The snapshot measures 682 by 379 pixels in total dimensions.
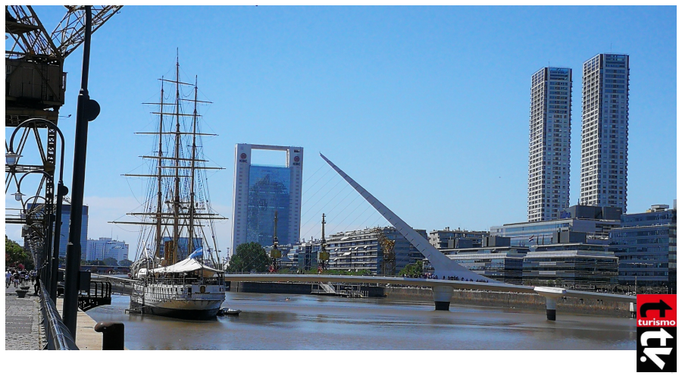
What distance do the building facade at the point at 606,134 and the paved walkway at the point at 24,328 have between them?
5512 inches

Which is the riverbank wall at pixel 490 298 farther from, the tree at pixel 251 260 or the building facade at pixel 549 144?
the building facade at pixel 549 144

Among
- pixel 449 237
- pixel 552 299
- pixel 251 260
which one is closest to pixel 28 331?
pixel 552 299

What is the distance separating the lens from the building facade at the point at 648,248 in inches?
3103

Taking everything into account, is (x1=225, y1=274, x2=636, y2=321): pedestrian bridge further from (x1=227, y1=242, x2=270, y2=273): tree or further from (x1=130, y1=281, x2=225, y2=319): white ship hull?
(x1=227, y1=242, x2=270, y2=273): tree

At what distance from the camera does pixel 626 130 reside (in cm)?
15262

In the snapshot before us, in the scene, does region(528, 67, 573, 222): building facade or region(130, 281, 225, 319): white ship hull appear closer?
region(130, 281, 225, 319): white ship hull

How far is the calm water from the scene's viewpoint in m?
28.8

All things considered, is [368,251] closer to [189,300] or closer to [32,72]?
[189,300]

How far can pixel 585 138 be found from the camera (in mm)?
157625

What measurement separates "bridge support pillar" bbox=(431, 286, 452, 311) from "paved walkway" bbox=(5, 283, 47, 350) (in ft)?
137

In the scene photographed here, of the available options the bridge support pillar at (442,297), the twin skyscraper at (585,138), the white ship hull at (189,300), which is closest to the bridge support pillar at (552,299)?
the bridge support pillar at (442,297)

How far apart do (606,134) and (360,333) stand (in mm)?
126396

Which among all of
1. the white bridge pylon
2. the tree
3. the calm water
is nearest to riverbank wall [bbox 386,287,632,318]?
the white bridge pylon
